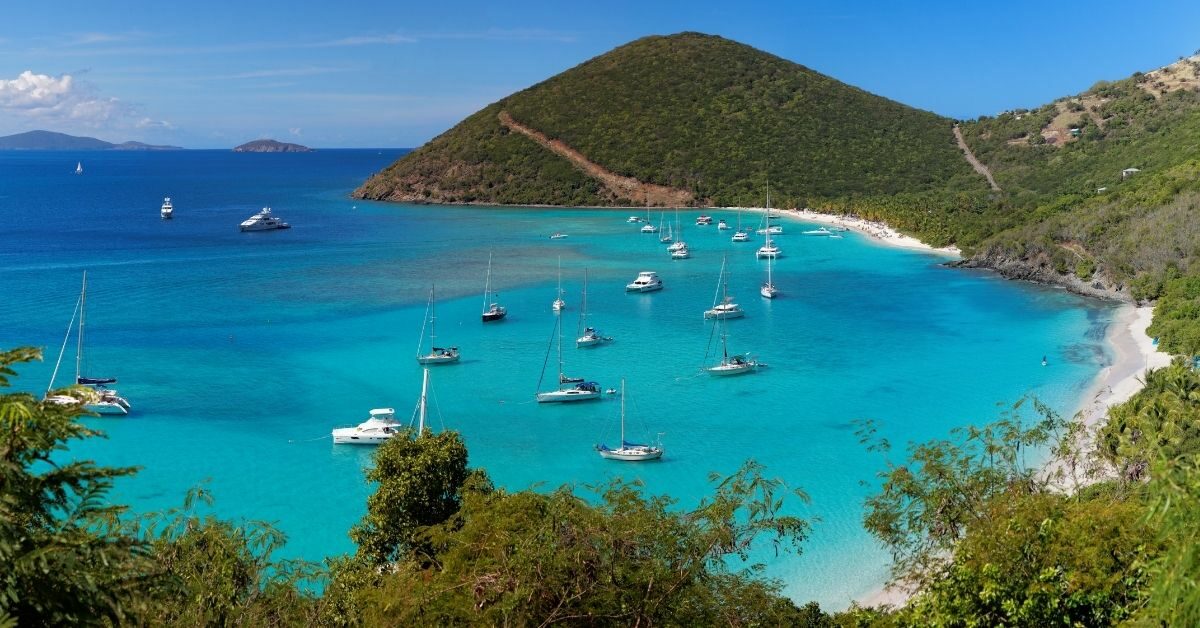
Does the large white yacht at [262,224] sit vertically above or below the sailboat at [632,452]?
above

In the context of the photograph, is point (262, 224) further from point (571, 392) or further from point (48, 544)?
point (48, 544)

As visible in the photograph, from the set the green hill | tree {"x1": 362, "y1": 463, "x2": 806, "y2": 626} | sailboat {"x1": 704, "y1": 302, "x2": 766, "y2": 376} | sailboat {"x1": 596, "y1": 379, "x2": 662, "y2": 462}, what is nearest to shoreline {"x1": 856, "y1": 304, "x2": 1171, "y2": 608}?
sailboat {"x1": 596, "y1": 379, "x2": 662, "y2": 462}

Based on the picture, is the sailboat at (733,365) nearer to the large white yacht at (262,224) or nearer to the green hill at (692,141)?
the large white yacht at (262,224)

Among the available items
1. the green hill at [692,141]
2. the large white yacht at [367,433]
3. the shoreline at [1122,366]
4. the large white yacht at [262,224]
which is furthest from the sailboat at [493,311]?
the green hill at [692,141]

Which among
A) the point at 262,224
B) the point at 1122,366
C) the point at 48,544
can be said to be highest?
the point at 48,544

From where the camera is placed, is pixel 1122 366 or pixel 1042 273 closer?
pixel 1122 366

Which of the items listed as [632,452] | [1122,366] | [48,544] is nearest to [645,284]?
[1122,366]

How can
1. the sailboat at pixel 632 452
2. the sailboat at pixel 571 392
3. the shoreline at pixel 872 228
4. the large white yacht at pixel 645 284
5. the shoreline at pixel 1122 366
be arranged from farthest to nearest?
the shoreline at pixel 872 228
the large white yacht at pixel 645 284
the sailboat at pixel 571 392
the shoreline at pixel 1122 366
the sailboat at pixel 632 452
